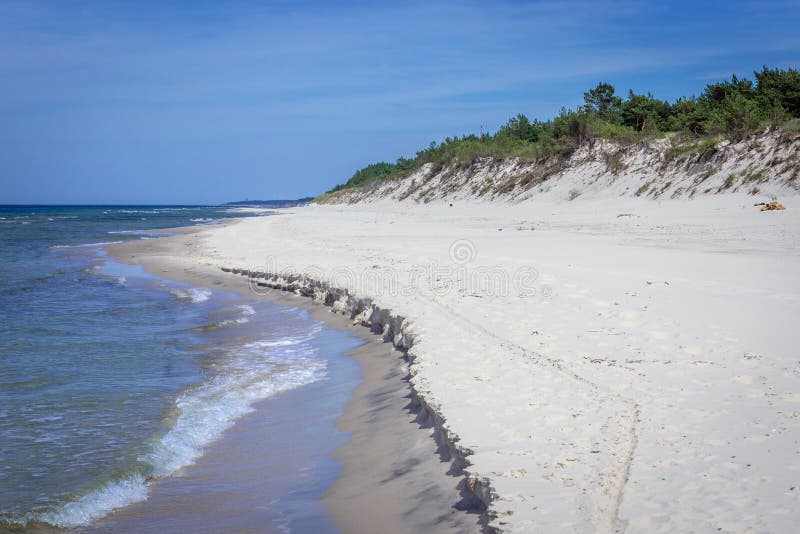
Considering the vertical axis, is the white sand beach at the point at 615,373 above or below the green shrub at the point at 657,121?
below

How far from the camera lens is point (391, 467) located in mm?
4418

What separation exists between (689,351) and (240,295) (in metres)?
9.42

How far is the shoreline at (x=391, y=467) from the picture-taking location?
362 cm

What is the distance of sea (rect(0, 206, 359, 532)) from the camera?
4.34 metres

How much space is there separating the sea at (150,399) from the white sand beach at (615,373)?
1046mm

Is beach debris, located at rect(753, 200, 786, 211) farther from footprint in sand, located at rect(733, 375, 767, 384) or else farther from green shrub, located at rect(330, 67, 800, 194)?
footprint in sand, located at rect(733, 375, 767, 384)

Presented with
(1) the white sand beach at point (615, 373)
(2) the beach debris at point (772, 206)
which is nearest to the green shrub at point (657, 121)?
(2) the beach debris at point (772, 206)

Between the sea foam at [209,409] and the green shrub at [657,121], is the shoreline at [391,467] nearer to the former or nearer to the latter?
the sea foam at [209,409]

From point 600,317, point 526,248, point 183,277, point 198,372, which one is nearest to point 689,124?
point 526,248

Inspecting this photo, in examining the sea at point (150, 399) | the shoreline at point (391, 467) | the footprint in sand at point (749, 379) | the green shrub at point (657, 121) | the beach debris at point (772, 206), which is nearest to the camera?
the shoreline at point (391, 467)

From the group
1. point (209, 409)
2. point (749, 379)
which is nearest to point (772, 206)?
point (749, 379)

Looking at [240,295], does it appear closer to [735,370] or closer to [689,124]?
[735,370]

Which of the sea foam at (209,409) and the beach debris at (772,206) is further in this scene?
the beach debris at (772,206)

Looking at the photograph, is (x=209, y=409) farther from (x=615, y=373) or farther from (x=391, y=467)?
(x=615, y=373)
